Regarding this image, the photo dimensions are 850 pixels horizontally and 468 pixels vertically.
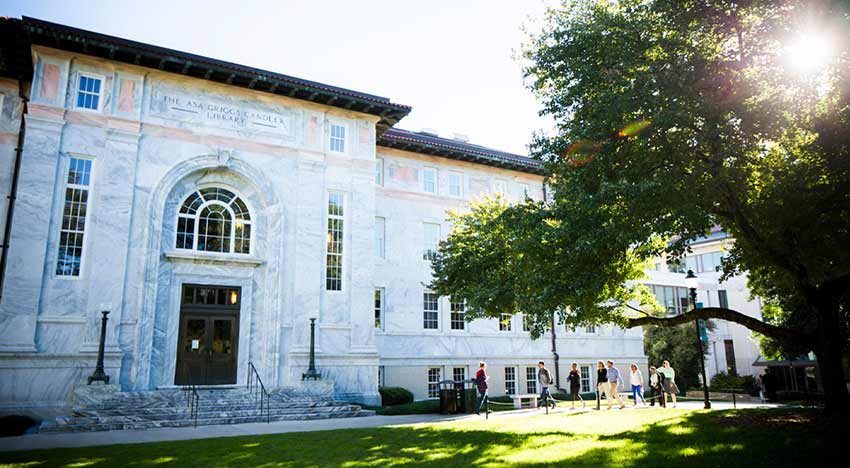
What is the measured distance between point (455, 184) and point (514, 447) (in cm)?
2096

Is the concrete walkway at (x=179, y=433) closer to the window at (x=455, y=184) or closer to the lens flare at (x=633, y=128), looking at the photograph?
the lens flare at (x=633, y=128)

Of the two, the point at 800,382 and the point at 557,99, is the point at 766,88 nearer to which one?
the point at 557,99

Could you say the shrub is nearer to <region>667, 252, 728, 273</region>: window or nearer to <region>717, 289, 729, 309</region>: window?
<region>667, 252, 728, 273</region>: window

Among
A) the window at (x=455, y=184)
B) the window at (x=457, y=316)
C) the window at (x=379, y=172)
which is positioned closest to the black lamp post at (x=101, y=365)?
Answer: the window at (x=379, y=172)

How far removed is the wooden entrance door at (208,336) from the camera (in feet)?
66.1

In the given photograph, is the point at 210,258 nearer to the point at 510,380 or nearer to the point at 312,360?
the point at 312,360

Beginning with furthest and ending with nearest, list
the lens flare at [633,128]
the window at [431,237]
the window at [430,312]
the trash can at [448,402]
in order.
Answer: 1. the window at [431,237]
2. the window at [430,312]
3. the trash can at [448,402]
4. the lens flare at [633,128]

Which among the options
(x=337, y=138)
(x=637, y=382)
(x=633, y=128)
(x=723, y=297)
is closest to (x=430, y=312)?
(x=337, y=138)

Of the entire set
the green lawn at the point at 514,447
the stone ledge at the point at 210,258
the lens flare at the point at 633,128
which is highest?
A: the lens flare at the point at 633,128

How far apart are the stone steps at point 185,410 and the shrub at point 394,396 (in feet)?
12.8

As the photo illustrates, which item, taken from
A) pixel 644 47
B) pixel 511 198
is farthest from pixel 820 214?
pixel 511 198

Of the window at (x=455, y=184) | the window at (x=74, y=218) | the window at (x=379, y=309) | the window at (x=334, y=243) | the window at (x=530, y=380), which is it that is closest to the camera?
the window at (x=74, y=218)

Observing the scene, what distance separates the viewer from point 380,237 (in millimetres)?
27984

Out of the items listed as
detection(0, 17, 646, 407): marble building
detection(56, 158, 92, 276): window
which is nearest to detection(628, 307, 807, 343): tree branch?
detection(0, 17, 646, 407): marble building
